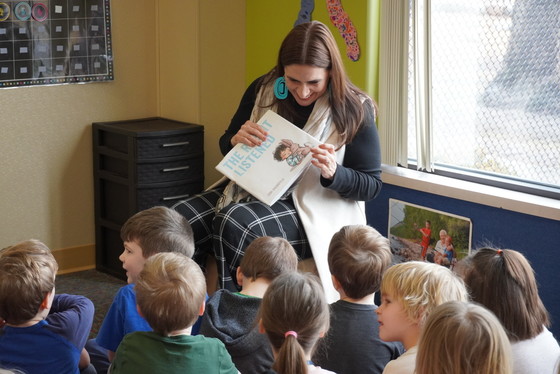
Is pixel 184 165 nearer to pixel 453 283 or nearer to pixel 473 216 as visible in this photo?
pixel 473 216

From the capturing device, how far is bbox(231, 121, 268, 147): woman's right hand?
2740mm

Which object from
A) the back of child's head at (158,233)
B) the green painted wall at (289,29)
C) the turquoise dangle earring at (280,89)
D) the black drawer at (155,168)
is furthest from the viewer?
the black drawer at (155,168)

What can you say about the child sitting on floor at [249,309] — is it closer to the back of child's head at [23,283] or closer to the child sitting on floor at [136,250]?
the child sitting on floor at [136,250]

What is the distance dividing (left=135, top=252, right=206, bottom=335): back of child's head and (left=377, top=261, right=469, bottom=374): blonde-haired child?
1.43ft

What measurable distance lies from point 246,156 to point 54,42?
148cm

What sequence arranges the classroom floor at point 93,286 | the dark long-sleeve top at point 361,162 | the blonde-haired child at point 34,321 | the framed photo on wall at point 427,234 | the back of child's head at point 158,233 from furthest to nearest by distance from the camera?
the classroom floor at point 93,286 < the framed photo on wall at point 427,234 < the dark long-sleeve top at point 361,162 < the back of child's head at point 158,233 < the blonde-haired child at point 34,321

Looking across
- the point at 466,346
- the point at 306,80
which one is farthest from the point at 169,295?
the point at 306,80

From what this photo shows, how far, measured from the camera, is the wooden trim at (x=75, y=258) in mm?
3969

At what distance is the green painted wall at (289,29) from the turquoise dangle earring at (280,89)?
2.09 ft

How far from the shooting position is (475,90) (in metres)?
3.13

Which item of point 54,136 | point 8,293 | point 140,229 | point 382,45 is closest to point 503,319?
point 140,229

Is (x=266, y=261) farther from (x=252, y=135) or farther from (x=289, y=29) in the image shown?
(x=289, y=29)

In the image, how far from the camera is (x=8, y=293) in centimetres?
192

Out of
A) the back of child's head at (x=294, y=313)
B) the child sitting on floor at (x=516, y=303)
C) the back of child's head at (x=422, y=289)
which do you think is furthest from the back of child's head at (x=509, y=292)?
the back of child's head at (x=294, y=313)
